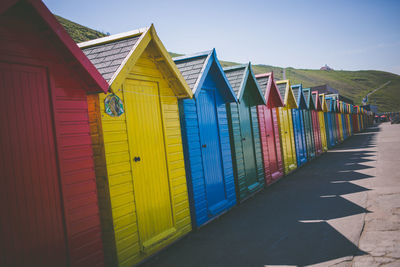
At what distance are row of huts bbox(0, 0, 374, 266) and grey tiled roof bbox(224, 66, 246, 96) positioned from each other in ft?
3.11

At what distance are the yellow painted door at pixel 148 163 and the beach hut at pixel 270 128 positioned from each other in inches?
222

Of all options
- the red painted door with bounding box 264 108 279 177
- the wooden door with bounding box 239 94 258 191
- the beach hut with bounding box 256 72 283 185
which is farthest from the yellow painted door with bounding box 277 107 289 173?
the wooden door with bounding box 239 94 258 191

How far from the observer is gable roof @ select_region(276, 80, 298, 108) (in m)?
13.0

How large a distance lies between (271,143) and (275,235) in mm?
6267

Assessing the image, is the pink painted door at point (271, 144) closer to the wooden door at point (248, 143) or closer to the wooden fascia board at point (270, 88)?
the wooden fascia board at point (270, 88)

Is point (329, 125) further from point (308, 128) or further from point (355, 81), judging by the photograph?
point (355, 81)

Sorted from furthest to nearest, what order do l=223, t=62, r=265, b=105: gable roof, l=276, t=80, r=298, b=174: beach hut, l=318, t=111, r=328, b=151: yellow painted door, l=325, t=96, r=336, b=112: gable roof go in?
l=325, t=96, r=336, b=112: gable roof < l=318, t=111, r=328, b=151: yellow painted door < l=276, t=80, r=298, b=174: beach hut < l=223, t=62, r=265, b=105: gable roof

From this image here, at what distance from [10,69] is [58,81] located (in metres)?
0.62

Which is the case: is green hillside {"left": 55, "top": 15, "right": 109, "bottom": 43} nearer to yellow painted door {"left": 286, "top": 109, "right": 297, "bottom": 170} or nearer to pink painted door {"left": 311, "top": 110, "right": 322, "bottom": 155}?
yellow painted door {"left": 286, "top": 109, "right": 297, "bottom": 170}

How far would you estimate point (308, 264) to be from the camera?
4094mm

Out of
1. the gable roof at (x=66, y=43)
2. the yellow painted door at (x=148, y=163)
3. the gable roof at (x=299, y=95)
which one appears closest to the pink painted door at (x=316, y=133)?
the gable roof at (x=299, y=95)

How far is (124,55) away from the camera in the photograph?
15.0 feet

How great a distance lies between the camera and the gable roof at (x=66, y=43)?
3.15 metres

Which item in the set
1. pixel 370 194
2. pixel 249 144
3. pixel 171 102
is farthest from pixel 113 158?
pixel 370 194
